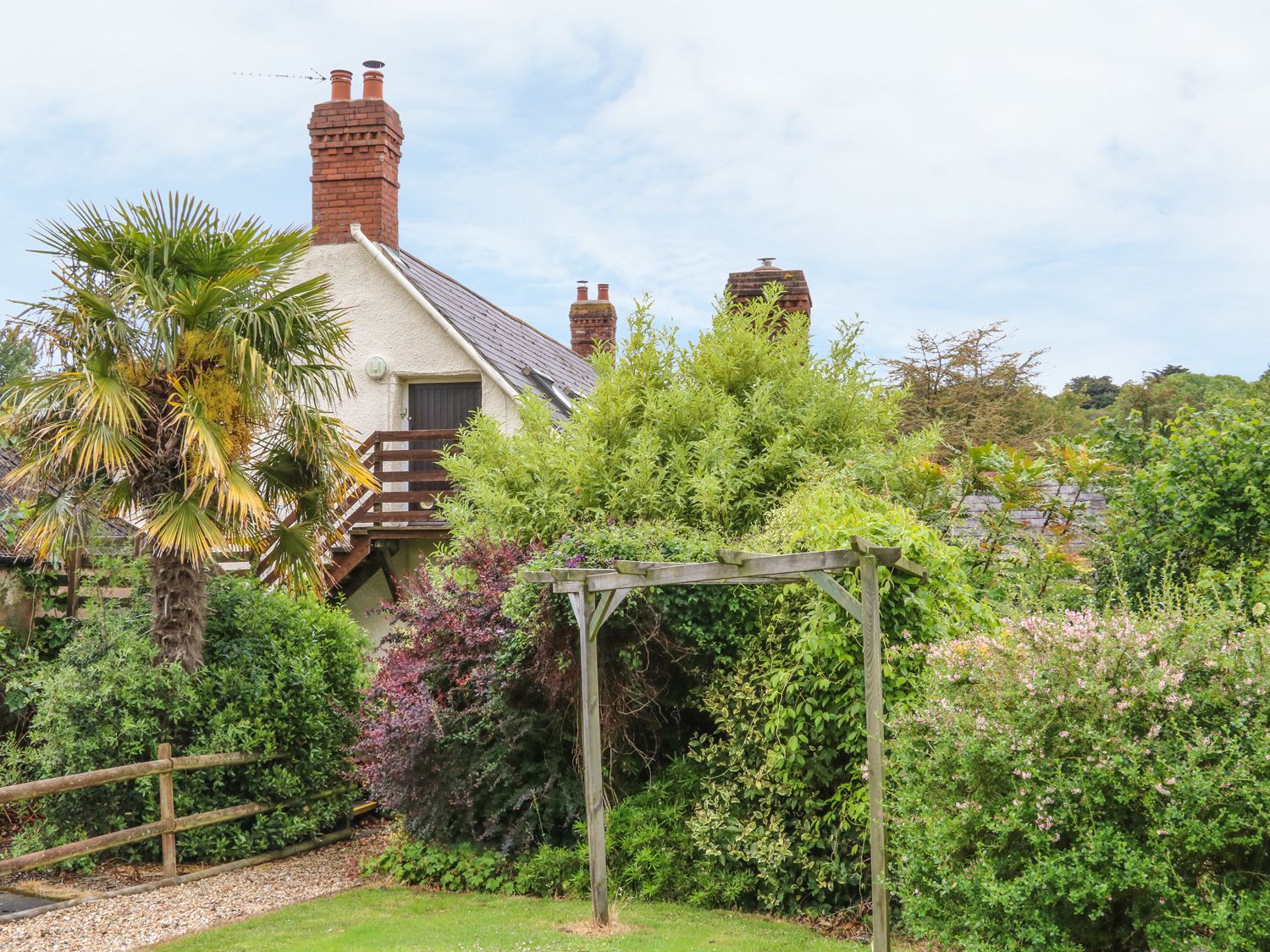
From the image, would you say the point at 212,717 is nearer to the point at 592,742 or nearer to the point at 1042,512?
the point at 592,742

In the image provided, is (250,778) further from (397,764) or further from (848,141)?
(848,141)

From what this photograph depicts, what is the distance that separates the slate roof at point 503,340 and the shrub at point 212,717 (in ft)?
13.4

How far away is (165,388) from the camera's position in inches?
406

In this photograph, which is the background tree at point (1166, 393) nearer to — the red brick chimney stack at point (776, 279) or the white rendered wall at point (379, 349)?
the red brick chimney stack at point (776, 279)

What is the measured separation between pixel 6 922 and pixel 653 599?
5.43 metres

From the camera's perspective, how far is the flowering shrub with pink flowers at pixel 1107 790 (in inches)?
200

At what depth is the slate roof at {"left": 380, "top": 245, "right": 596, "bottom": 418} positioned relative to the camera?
655 inches

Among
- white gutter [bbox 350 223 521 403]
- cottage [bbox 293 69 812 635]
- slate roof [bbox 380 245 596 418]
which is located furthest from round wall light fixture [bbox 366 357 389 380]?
slate roof [bbox 380 245 596 418]

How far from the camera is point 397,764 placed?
9719 millimetres

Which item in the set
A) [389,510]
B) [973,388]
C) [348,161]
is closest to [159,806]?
[389,510]

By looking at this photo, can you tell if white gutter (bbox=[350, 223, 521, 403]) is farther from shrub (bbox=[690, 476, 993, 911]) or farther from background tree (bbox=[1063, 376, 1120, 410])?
background tree (bbox=[1063, 376, 1120, 410])

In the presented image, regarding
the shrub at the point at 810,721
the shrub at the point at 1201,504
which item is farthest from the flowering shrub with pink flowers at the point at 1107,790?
the shrub at the point at 1201,504

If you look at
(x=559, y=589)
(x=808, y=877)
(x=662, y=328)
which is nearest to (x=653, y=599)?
(x=559, y=589)

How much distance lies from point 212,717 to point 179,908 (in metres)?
2.15
